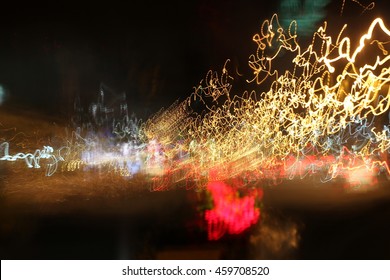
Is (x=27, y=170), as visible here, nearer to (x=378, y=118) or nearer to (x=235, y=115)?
(x=235, y=115)

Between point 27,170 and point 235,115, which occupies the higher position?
point 235,115

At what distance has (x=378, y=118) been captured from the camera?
3.50m

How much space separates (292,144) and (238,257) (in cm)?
287

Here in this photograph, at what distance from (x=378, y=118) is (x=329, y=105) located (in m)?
0.67

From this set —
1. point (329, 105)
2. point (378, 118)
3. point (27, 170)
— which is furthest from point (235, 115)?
point (27, 170)

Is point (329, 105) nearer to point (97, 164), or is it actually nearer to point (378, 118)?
point (378, 118)

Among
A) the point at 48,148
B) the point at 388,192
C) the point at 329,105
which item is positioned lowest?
the point at 388,192

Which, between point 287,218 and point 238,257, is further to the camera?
point 287,218
